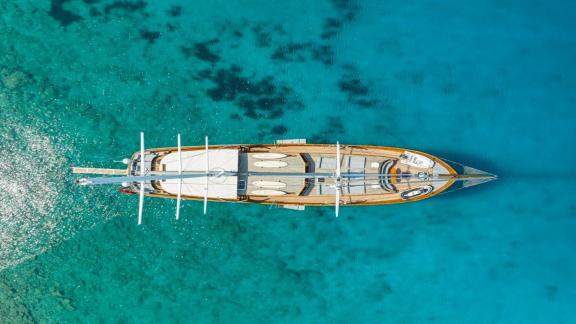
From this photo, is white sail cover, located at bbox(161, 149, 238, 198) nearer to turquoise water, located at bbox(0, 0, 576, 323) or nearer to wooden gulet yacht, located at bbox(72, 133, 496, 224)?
wooden gulet yacht, located at bbox(72, 133, 496, 224)

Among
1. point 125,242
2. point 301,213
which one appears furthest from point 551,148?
point 125,242

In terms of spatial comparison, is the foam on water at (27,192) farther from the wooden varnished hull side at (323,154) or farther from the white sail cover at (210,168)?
the white sail cover at (210,168)

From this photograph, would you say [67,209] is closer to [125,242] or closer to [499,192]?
[125,242]

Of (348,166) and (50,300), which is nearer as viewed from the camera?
(348,166)

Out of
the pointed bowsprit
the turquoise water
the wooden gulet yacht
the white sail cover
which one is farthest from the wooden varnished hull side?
the turquoise water

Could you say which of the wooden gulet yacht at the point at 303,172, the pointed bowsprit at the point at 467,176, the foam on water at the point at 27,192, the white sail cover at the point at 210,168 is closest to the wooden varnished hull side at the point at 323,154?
the wooden gulet yacht at the point at 303,172
